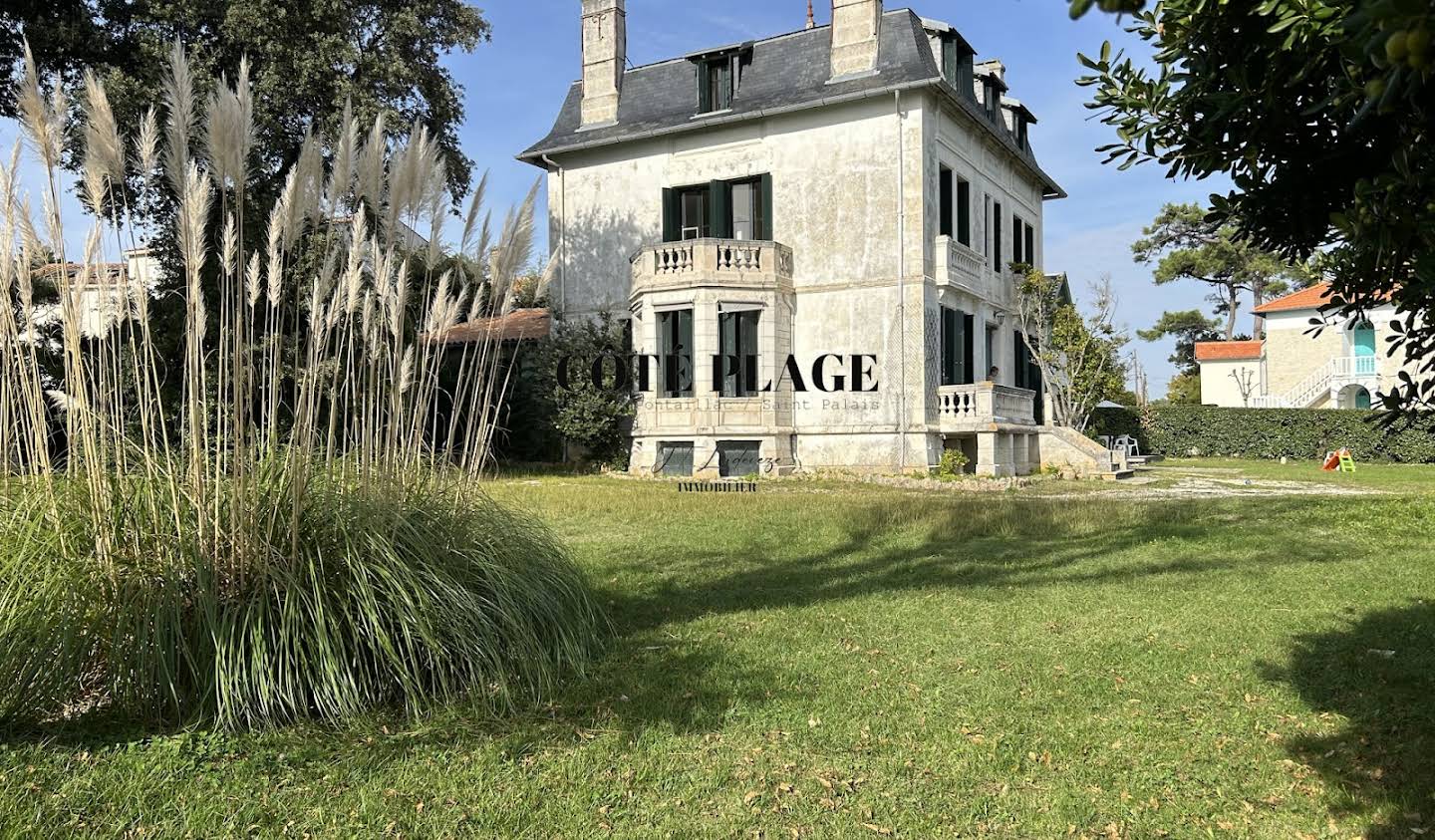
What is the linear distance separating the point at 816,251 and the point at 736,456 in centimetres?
480

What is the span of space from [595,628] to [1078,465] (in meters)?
17.6

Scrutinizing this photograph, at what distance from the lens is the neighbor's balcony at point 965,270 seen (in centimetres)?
1964

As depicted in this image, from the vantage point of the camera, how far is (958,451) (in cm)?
1897

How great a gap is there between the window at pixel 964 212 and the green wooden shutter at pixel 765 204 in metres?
4.29

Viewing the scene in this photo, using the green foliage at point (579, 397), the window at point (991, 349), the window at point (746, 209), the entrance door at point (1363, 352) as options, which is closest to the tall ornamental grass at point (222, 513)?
the green foliage at point (579, 397)


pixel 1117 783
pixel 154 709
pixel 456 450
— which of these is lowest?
pixel 1117 783

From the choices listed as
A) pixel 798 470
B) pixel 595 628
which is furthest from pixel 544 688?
pixel 798 470

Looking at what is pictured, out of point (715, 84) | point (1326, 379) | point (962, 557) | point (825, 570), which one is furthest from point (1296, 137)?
point (1326, 379)

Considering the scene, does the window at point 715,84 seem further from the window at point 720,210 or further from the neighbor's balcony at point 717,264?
the neighbor's balcony at point 717,264

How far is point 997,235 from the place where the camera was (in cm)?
2353

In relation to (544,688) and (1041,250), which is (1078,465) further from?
(544,688)

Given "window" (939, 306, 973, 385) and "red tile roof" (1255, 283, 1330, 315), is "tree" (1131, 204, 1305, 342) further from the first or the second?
"window" (939, 306, 973, 385)

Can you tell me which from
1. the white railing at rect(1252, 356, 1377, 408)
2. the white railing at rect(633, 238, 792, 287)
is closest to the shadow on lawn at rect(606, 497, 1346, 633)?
the white railing at rect(633, 238, 792, 287)

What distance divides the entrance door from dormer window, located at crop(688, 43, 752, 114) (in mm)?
29007
